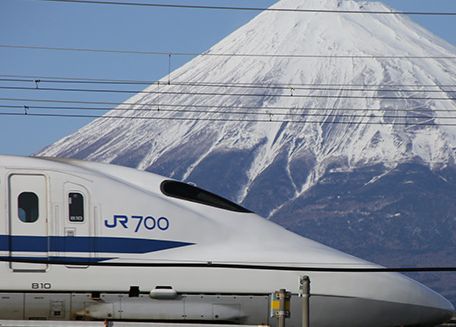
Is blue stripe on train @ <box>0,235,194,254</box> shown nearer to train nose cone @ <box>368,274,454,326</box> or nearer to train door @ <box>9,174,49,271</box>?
train door @ <box>9,174,49,271</box>

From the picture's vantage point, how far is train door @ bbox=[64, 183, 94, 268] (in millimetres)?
22828

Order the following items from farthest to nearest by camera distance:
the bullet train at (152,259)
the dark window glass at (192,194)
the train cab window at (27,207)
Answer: the dark window glass at (192,194) → the train cab window at (27,207) → the bullet train at (152,259)

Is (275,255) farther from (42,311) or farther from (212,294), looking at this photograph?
(42,311)

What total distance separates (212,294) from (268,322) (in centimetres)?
112

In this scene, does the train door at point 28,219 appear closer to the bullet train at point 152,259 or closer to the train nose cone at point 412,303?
the bullet train at point 152,259

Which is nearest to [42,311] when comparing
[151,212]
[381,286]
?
[151,212]

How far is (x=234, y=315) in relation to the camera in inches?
903

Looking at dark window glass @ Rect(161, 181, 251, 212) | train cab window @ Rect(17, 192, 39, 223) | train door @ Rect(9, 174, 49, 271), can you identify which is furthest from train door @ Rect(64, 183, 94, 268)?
dark window glass @ Rect(161, 181, 251, 212)

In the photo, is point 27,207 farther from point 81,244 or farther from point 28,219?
point 81,244

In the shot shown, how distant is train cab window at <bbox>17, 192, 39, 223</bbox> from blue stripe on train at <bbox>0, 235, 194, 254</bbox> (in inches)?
13.0

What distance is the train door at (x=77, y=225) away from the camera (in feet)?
74.9

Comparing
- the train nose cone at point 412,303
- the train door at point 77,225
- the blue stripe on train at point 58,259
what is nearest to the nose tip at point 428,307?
the train nose cone at point 412,303

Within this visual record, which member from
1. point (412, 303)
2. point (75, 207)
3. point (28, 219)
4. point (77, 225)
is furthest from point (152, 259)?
point (412, 303)


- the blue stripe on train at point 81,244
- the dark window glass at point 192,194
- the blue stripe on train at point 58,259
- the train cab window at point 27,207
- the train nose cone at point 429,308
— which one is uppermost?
the dark window glass at point 192,194
